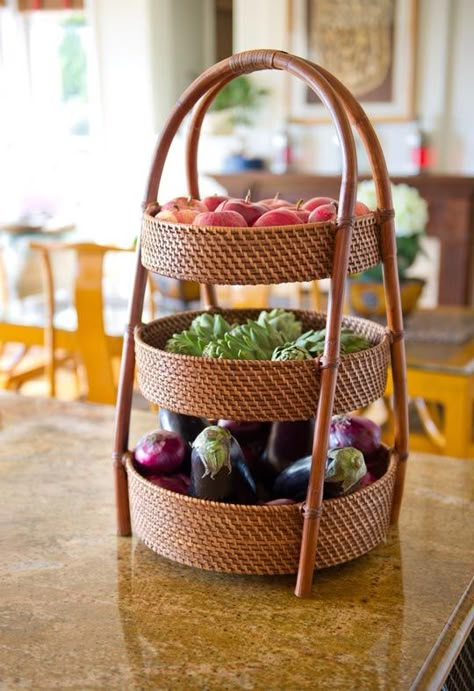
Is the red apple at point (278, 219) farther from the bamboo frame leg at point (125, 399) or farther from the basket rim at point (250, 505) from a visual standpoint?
the basket rim at point (250, 505)

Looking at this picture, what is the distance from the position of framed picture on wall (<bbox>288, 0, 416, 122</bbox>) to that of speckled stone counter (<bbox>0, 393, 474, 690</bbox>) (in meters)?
4.02

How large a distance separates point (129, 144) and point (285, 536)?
16.8 ft

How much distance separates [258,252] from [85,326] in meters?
1.55

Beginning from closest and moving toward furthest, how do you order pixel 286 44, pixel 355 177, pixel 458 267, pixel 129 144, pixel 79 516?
pixel 355 177, pixel 79 516, pixel 458 267, pixel 286 44, pixel 129 144

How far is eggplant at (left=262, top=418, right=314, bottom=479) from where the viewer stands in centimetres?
90

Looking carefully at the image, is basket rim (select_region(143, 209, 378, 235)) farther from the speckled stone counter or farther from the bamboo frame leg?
the speckled stone counter

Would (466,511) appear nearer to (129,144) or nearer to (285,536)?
(285,536)

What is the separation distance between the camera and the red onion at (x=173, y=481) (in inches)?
34.0

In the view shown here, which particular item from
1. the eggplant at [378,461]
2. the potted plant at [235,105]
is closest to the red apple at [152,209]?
the eggplant at [378,461]

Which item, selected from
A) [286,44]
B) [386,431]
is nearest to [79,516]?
[386,431]

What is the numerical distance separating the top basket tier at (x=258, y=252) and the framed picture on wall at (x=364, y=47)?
162 inches

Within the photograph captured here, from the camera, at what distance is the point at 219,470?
81 centimetres

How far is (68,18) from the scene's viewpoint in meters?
5.72

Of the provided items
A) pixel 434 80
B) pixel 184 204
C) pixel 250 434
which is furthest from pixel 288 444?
pixel 434 80
